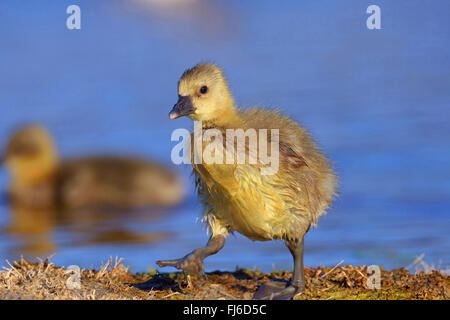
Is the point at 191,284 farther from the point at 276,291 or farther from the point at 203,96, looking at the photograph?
the point at 203,96

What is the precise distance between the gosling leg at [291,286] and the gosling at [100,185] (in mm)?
5210

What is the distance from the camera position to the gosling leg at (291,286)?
11.9ft

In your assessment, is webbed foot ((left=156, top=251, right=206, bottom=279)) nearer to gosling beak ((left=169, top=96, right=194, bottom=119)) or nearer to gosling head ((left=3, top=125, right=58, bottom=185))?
gosling beak ((left=169, top=96, right=194, bottom=119))

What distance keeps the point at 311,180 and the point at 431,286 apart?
41.9 inches

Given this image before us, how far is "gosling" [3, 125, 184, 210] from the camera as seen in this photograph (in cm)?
883

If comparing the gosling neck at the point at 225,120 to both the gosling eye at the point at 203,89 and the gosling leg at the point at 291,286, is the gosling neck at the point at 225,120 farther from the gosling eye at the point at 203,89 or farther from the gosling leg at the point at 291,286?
the gosling leg at the point at 291,286

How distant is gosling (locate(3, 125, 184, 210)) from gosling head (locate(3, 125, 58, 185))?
26 cm

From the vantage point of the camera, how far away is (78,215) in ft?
27.7

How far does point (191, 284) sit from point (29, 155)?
7.89 metres

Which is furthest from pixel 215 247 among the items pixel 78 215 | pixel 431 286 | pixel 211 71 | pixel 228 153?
pixel 78 215

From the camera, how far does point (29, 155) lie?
10.9 m

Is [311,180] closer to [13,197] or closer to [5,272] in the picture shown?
[5,272]

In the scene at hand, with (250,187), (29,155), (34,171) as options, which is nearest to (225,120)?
(250,187)

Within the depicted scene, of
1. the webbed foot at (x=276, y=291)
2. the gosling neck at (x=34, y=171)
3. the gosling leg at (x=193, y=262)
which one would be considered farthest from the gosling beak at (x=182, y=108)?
the gosling neck at (x=34, y=171)
